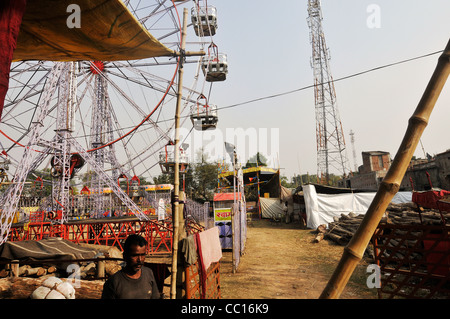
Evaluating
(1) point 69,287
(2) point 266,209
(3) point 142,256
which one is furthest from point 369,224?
(2) point 266,209

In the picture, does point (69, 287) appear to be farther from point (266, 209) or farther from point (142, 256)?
point (266, 209)

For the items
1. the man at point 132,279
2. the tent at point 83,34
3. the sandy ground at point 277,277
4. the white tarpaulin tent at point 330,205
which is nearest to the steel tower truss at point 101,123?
the sandy ground at point 277,277

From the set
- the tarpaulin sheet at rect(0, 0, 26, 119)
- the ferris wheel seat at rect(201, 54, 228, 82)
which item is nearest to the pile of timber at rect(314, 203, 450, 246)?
the ferris wheel seat at rect(201, 54, 228, 82)

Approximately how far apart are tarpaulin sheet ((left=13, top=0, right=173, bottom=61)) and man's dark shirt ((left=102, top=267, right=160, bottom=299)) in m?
3.73

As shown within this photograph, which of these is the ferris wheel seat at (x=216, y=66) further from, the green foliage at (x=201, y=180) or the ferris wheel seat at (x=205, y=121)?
the green foliage at (x=201, y=180)

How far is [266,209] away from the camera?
2906cm

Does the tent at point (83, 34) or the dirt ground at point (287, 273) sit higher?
the tent at point (83, 34)

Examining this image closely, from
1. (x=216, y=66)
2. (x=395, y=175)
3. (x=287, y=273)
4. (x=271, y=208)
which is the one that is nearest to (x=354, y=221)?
(x=287, y=273)

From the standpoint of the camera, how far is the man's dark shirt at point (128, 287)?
8.25ft

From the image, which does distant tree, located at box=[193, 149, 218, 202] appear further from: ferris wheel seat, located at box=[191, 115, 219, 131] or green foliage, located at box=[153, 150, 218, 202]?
ferris wheel seat, located at box=[191, 115, 219, 131]

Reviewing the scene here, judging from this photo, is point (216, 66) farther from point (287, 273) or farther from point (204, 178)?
point (204, 178)

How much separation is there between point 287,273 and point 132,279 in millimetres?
7619

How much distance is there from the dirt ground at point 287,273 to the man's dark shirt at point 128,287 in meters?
4.92

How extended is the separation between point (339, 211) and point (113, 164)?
20.6 meters
